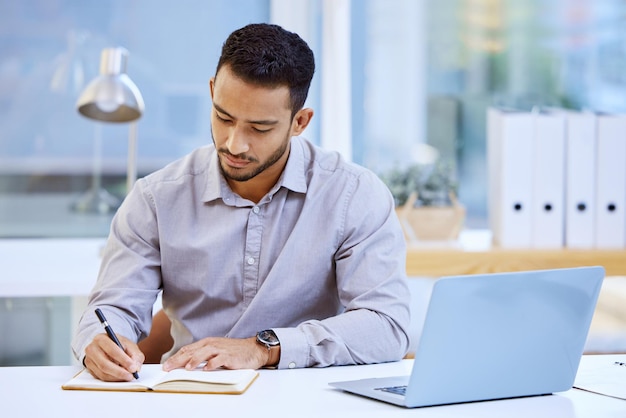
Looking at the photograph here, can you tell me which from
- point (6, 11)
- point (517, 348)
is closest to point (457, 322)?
point (517, 348)

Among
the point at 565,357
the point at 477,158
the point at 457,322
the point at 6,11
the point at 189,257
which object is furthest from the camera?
the point at 477,158

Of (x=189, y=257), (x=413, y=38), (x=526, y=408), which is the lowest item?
(x=526, y=408)

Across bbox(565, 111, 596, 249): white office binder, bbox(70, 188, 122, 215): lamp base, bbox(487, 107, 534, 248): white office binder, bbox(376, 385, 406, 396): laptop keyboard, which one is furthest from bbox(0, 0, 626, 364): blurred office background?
bbox(376, 385, 406, 396): laptop keyboard

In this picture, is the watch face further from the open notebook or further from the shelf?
the shelf

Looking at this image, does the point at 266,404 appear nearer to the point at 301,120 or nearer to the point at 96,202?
the point at 301,120

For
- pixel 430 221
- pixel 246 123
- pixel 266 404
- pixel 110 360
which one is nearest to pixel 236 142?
pixel 246 123

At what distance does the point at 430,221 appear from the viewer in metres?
3.13

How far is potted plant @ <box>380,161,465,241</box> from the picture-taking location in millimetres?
3124

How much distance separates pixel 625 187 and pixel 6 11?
2.24 metres

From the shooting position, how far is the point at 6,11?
3.42m

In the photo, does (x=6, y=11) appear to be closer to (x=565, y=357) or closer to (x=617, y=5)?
(x=617, y=5)

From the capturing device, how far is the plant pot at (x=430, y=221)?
312cm

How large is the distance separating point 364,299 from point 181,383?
1.62ft

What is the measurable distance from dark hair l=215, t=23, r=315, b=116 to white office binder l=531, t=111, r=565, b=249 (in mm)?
1287
